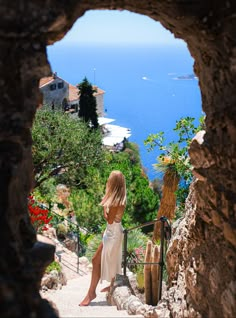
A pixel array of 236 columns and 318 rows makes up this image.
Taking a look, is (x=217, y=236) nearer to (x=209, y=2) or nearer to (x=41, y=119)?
(x=209, y=2)

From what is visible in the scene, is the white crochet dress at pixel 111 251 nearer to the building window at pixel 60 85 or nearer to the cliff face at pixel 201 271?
the cliff face at pixel 201 271

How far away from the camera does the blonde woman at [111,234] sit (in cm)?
580

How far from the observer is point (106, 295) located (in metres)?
6.56

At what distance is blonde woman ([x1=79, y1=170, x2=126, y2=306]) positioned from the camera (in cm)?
580

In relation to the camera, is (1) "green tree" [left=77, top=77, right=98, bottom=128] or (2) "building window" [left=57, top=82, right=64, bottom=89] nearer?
(1) "green tree" [left=77, top=77, right=98, bottom=128]

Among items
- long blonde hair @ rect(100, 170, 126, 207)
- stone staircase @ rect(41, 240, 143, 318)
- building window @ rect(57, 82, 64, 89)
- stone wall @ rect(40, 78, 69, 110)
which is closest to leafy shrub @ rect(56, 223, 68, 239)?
stone staircase @ rect(41, 240, 143, 318)

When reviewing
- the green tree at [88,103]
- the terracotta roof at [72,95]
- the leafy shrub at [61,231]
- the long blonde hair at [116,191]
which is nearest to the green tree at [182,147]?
the long blonde hair at [116,191]

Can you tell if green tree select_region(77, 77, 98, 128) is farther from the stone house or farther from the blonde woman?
the blonde woman

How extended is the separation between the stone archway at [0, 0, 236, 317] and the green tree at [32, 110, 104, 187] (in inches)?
387

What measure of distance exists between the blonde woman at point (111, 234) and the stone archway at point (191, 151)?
838 mm

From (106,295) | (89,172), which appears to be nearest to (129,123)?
(89,172)

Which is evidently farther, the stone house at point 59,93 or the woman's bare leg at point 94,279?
the stone house at point 59,93

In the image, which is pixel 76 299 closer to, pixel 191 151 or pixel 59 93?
pixel 191 151

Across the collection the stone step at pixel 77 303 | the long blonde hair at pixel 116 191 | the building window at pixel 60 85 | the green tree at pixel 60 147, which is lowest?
the stone step at pixel 77 303
